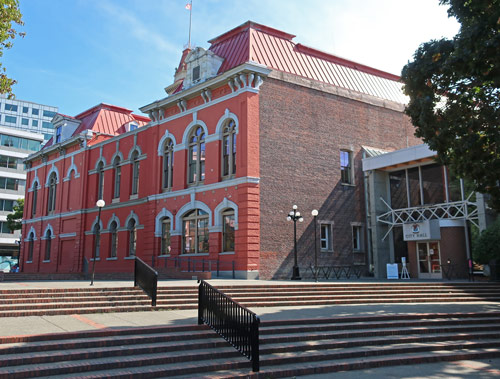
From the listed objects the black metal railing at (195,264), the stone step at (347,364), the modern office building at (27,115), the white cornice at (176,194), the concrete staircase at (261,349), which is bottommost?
the stone step at (347,364)

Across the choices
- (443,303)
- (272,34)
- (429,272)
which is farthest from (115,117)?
(443,303)

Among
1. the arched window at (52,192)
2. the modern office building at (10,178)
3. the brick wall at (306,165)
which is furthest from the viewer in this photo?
the modern office building at (10,178)

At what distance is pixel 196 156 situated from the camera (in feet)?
88.6

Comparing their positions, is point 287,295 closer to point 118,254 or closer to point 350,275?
point 350,275

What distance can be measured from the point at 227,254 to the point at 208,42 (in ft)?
46.4

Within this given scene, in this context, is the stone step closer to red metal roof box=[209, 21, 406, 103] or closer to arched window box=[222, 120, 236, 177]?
arched window box=[222, 120, 236, 177]

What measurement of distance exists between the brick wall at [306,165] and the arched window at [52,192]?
24500 mm

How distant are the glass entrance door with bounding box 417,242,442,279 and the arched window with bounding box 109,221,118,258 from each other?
19609 mm

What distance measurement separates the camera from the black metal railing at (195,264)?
2339 centimetres

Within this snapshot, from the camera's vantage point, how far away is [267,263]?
23250 mm

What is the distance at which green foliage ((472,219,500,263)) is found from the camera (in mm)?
20406

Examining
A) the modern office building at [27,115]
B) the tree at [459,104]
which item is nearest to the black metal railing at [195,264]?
the tree at [459,104]

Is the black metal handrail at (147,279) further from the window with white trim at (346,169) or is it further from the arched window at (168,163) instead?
the window with white trim at (346,169)

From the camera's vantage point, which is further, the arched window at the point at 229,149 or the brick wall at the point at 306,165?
the arched window at the point at 229,149
